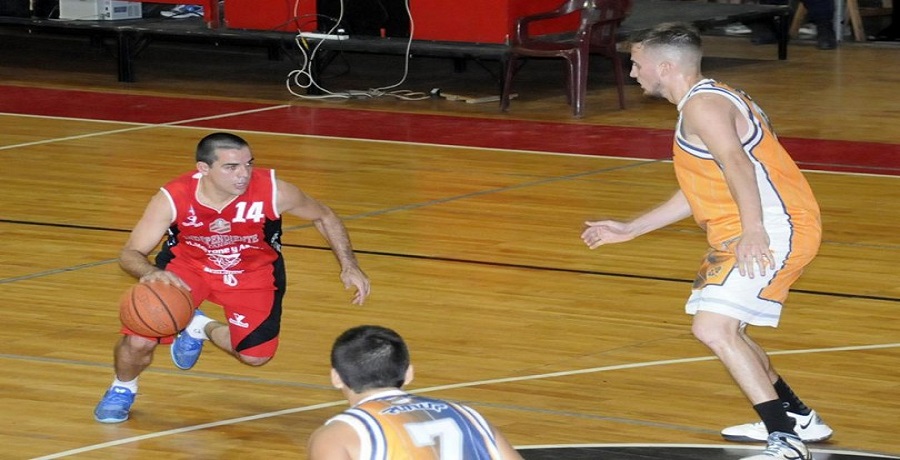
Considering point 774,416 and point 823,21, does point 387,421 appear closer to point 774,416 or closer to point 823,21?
point 774,416

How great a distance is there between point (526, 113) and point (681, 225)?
480cm

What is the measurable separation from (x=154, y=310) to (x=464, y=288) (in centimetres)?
289

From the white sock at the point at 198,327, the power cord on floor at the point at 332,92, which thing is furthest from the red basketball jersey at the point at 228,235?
the power cord on floor at the point at 332,92

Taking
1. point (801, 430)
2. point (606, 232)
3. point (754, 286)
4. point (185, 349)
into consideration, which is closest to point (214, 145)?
point (185, 349)

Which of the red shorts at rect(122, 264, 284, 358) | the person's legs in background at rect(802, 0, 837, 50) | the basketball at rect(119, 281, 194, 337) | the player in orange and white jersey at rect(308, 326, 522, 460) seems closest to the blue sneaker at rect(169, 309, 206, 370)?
the red shorts at rect(122, 264, 284, 358)

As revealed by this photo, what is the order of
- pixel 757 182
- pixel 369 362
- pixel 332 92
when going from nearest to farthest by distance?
pixel 369 362 < pixel 757 182 < pixel 332 92

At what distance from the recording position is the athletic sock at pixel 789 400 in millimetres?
5852

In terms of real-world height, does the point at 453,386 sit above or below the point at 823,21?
above

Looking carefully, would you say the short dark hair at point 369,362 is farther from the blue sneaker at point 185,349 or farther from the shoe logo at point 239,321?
the blue sneaker at point 185,349

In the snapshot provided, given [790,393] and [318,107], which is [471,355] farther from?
[318,107]

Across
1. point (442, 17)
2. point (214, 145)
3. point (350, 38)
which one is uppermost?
Answer: point (214, 145)

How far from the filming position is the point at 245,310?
6418mm

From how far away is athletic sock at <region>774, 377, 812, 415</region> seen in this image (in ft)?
19.2

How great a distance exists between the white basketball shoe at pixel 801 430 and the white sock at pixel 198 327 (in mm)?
2160
